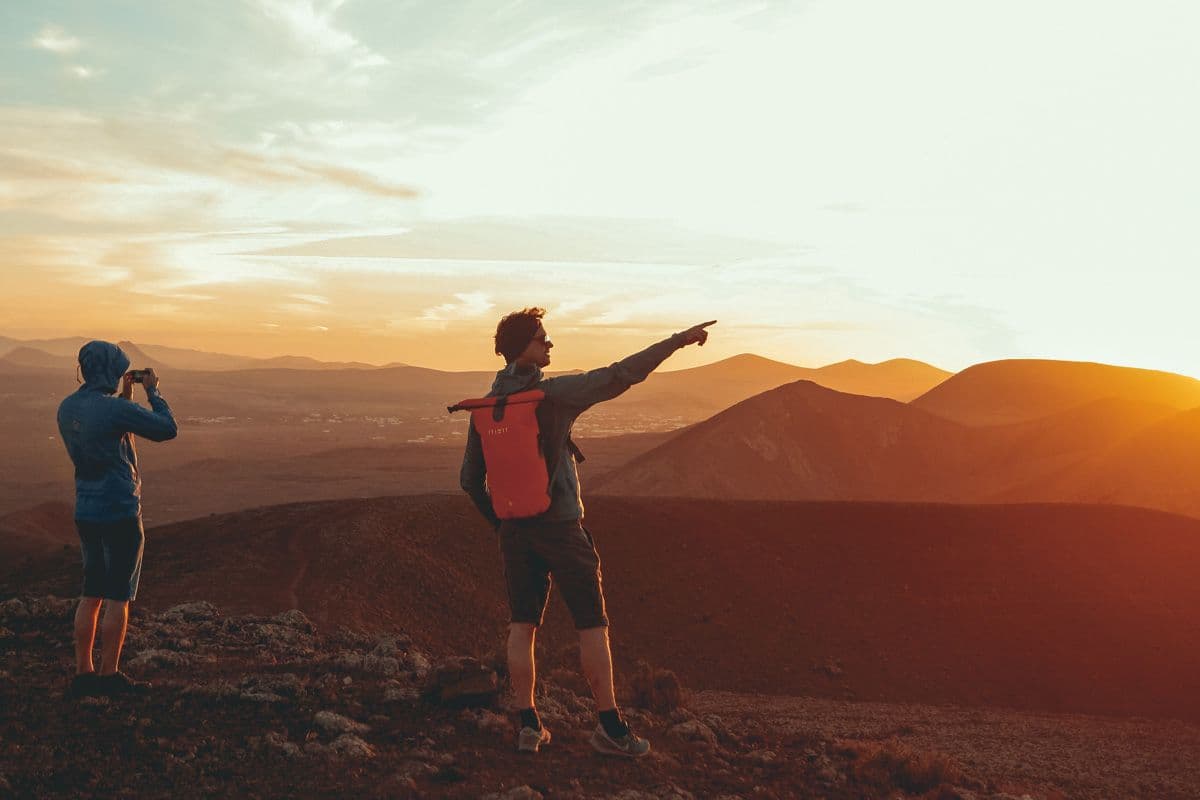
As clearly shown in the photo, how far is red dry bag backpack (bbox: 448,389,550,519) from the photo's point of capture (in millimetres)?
4633

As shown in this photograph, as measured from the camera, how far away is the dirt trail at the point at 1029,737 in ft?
30.8

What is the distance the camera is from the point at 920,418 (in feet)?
197

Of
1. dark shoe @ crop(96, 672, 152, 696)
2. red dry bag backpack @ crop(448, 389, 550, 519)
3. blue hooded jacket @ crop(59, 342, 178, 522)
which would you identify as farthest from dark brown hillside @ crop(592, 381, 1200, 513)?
red dry bag backpack @ crop(448, 389, 550, 519)

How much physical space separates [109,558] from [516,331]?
2.99 m

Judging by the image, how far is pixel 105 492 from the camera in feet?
17.5

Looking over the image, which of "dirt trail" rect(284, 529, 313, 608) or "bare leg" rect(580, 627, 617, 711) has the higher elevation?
"bare leg" rect(580, 627, 617, 711)

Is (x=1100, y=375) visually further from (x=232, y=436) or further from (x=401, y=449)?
(x=232, y=436)

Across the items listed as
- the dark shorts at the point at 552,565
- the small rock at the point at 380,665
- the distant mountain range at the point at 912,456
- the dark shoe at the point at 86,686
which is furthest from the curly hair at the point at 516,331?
the distant mountain range at the point at 912,456

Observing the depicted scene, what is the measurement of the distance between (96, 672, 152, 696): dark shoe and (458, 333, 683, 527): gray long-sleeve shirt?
2.67m

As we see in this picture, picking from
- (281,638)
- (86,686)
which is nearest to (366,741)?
(86,686)

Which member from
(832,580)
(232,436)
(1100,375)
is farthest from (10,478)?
(1100,375)

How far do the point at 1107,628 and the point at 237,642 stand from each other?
617 inches

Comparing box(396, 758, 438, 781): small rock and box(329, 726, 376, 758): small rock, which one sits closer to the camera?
box(396, 758, 438, 781): small rock

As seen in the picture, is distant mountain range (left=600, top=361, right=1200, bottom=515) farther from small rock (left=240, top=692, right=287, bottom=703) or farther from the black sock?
the black sock
